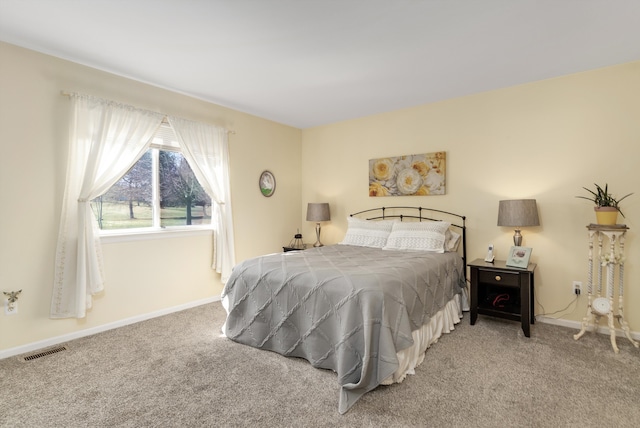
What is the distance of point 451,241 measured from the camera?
11.8 feet

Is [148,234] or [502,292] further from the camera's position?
[148,234]

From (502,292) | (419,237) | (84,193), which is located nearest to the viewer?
(84,193)

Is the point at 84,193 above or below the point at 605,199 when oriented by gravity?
above

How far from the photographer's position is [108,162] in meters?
3.00

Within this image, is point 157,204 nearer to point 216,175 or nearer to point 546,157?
point 216,175

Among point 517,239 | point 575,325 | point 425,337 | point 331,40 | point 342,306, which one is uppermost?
point 331,40

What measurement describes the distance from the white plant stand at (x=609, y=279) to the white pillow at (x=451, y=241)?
46.3 inches

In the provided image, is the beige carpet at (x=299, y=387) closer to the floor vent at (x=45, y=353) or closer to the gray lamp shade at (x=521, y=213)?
the floor vent at (x=45, y=353)

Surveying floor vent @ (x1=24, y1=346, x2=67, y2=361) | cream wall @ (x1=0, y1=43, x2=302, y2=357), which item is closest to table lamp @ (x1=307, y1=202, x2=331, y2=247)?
cream wall @ (x1=0, y1=43, x2=302, y2=357)

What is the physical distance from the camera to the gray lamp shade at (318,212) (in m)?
4.59

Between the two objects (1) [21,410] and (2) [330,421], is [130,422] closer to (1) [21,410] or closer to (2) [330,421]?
(1) [21,410]

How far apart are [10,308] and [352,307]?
273cm

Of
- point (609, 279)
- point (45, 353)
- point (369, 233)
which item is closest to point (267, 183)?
point (369, 233)

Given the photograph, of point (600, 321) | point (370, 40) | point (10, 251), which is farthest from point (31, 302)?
point (600, 321)
